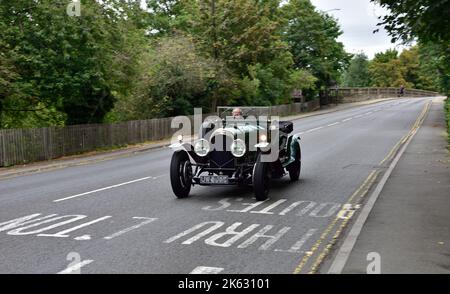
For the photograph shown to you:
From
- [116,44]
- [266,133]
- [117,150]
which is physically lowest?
[117,150]

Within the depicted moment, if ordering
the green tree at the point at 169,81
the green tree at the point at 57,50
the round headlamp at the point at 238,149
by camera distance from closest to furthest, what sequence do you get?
the round headlamp at the point at 238,149, the green tree at the point at 57,50, the green tree at the point at 169,81

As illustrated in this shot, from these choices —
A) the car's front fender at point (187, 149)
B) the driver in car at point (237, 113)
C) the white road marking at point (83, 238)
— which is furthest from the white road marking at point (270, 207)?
the white road marking at point (83, 238)

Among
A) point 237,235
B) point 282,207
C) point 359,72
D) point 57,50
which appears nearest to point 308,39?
point 57,50

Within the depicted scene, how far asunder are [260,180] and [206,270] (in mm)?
4282

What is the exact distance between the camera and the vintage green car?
1055cm

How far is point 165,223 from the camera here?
339 inches

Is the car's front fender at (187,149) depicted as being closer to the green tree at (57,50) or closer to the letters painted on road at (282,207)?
the letters painted on road at (282,207)

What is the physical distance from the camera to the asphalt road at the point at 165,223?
646 centimetres

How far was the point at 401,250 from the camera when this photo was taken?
6777 millimetres

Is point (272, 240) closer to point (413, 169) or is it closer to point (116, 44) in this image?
point (413, 169)

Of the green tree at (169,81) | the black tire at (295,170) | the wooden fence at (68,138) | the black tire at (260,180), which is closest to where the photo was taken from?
the black tire at (260,180)

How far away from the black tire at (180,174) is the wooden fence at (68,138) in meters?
6.70

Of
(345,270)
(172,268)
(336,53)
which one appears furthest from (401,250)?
(336,53)

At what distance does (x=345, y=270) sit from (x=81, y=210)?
5.78 m
